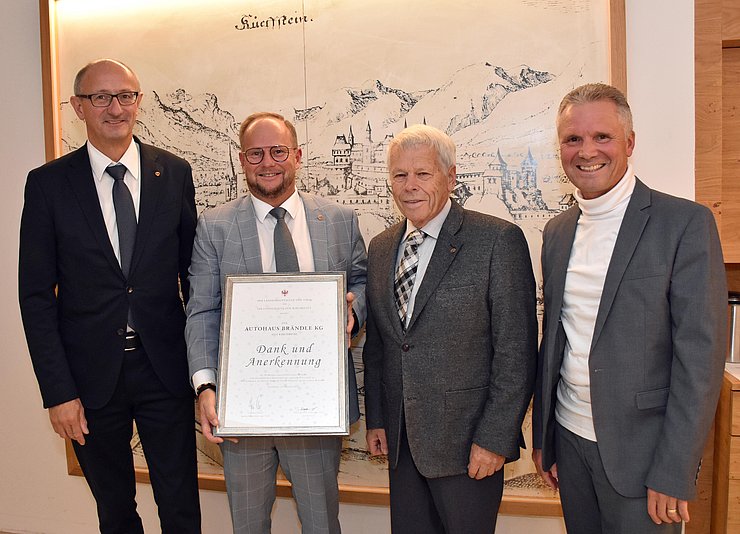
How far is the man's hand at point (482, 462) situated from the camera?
1.77 metres

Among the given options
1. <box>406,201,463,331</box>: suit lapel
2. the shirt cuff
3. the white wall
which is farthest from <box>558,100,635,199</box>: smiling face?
the white wall

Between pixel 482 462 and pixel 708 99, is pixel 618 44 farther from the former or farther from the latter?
pixel 482 462

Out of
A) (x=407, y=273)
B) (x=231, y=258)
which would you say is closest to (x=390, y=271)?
(x=407, y=273)

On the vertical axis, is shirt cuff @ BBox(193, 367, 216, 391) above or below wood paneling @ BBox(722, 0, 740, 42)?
below

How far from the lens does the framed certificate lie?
1.86 meters

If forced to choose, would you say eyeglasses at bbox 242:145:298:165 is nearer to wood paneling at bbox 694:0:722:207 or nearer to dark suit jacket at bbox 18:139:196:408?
dark suit jacket at bbox 18:139:196:408

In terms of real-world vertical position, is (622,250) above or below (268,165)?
below

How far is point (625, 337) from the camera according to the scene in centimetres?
158

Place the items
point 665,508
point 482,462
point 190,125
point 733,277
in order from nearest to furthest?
1. point 665,508
2. point 482,462
3. point 733,277
4. point 190,125

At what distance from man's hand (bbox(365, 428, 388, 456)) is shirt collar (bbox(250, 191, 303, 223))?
80 cm

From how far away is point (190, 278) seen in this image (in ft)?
7.00

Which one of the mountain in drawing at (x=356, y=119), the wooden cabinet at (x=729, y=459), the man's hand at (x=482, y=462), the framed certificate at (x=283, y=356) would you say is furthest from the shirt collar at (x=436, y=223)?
the wooden cabinet at (x=729, y=459)

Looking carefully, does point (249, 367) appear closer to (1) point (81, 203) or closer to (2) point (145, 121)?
(1) point (81, 203)

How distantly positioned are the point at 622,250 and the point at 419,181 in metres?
0.62
